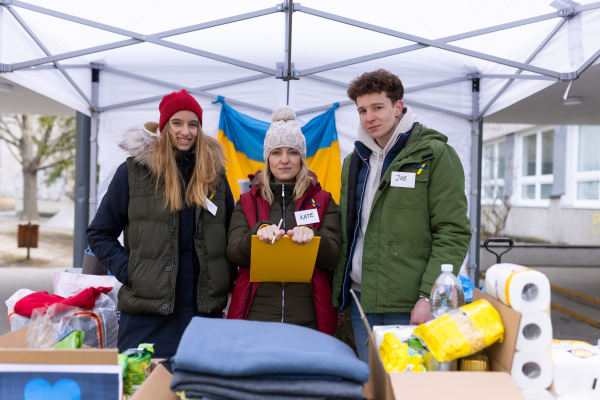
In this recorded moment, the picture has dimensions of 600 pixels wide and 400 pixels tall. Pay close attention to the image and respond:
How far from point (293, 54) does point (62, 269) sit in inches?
264

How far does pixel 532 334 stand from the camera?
3.06ft

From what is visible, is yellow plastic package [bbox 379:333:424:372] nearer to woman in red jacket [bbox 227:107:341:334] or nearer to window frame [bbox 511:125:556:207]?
woman in red jacket [bbox 227:107:341:334]

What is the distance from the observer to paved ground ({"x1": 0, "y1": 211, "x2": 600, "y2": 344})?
508 centimetres

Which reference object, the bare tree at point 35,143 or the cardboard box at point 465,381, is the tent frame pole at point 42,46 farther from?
the bare tree at point 35,143

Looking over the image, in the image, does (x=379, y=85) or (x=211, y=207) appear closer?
(x=379, y=85)

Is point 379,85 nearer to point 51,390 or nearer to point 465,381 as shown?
point 465,381

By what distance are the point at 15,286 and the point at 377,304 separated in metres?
6.55

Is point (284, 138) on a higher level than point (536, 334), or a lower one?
higher

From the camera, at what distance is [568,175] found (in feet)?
39.2

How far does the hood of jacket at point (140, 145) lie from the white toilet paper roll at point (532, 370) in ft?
4.67

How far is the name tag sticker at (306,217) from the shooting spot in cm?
180

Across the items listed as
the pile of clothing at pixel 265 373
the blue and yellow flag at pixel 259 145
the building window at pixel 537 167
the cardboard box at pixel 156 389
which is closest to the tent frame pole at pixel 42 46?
the blue and yellow flag at pixel 259 145

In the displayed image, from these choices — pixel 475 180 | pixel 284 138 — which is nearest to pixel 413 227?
pixel 284 138

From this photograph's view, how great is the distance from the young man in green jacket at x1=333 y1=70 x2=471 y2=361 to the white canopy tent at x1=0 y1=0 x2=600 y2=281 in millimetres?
1349
